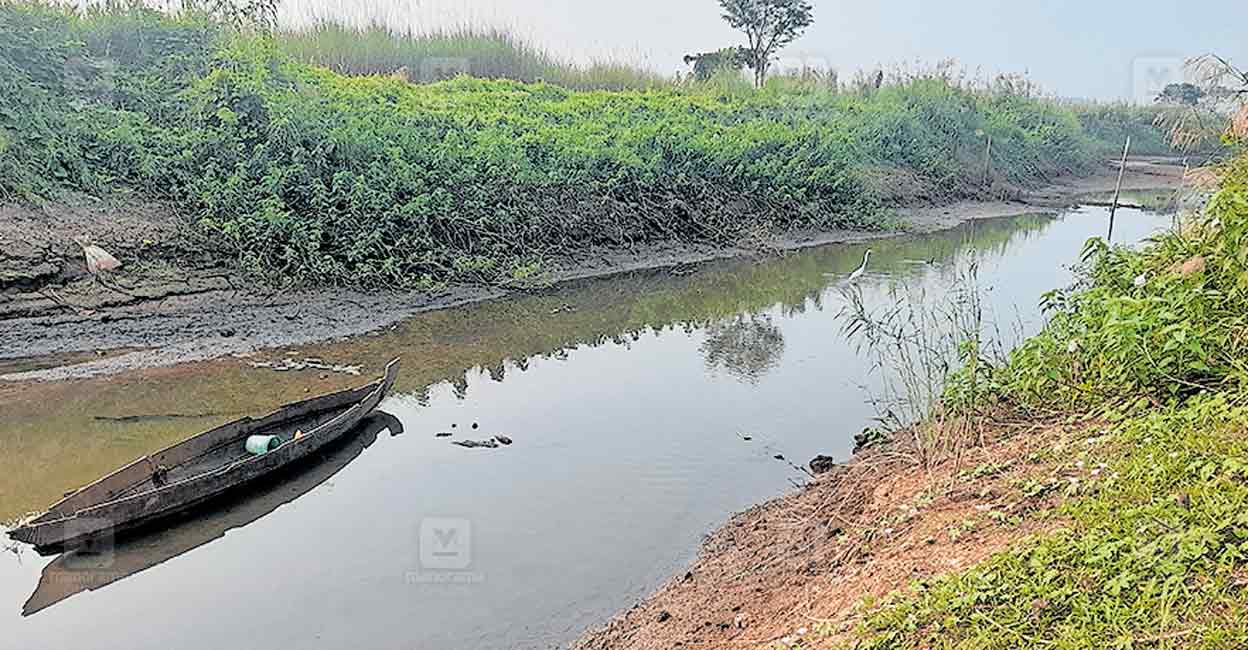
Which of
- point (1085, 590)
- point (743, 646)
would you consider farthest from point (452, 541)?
point (1085, 590)

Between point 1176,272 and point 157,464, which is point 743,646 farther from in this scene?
point 157,464

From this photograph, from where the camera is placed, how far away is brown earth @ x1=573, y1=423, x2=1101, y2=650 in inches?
145

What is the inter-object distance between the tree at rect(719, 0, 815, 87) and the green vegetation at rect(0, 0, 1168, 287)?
28.6 feet

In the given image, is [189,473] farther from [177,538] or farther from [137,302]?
[137,302]

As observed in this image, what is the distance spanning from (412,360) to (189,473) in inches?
133

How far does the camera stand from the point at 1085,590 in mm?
2930

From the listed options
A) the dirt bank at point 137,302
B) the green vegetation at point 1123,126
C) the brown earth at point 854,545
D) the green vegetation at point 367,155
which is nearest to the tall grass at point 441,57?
the green vegetation at point 367,155

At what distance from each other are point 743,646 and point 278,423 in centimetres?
435

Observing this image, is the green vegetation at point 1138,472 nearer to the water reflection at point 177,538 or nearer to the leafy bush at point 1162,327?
the leafy bush at point 1162,327

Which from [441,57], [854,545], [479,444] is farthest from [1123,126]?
[854,545]

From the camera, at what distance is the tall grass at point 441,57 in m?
18.2

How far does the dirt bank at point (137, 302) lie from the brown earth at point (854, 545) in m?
6.08

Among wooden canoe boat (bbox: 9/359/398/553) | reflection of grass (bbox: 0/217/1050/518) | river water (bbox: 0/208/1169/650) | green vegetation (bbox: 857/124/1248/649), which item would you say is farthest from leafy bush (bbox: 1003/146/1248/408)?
reflection of grass (bbox: 0/217/1050/518)

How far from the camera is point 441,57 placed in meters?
20.2
